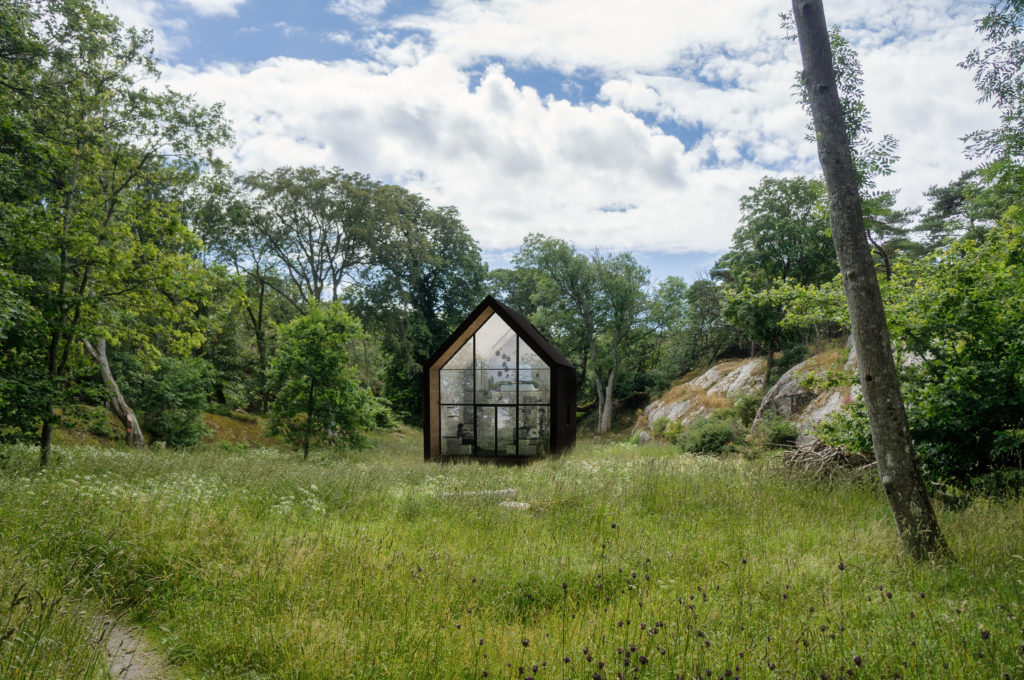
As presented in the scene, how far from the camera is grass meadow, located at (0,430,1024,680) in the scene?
3.38 m

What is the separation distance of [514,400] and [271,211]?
1902 centimetres

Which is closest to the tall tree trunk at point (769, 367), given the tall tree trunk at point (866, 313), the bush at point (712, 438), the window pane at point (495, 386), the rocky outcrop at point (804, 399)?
the rocky outcrop at point (804, 399)

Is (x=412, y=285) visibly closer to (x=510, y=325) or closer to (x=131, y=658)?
(x=510, y=325)

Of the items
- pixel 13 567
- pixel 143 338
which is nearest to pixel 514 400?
pixel 143 338

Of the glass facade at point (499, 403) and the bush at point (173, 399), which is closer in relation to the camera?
the glass facade at point (499, 403)

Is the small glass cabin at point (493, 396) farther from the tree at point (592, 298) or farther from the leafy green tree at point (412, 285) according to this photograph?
the tree at point (592, 298)

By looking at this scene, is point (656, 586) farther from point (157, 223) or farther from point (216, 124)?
point (216, 124)

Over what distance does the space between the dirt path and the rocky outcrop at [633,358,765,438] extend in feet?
75.5

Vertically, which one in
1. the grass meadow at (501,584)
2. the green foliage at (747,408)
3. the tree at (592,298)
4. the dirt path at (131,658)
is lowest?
the dirt path at (131,658)

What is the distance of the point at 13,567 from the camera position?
404 centimetres

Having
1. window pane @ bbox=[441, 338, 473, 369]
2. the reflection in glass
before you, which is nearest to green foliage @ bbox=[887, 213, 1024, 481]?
the reflection in glass

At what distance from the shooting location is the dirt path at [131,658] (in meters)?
3.56

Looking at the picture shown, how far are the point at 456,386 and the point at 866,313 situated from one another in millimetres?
15265


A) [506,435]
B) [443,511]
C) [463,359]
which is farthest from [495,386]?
[443,511]
